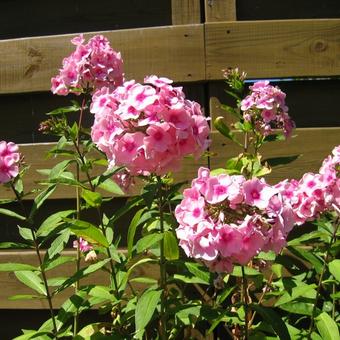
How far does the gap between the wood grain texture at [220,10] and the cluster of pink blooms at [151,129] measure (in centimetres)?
117

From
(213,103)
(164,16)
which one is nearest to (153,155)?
(213,103)

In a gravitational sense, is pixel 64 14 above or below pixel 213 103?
above

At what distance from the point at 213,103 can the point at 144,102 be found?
114 centimetres

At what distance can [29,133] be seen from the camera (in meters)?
2.75

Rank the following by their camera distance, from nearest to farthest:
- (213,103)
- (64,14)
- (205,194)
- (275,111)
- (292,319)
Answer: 1. (205,194)
2. (275,111)
3. (292,319)
4. (213,103)
5. (64,14)

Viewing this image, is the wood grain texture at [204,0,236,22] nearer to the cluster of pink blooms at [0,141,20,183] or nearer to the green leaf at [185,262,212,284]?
the cluster of pink blooms at [0,141,20,183]

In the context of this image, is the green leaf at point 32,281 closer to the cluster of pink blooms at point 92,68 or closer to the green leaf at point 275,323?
the cluster of pink blooms at point 92,68

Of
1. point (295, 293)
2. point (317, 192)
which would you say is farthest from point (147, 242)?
point (317, 192)

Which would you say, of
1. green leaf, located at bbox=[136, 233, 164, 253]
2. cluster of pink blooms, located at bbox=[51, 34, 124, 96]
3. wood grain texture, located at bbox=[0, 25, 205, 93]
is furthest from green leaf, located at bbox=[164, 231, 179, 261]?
A: wood grain texture, located at bbox=[0, 25, 205, 93]

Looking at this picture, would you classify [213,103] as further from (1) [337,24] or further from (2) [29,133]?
(2) [29,133]

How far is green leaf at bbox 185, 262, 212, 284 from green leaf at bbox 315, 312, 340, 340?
1.51 feet

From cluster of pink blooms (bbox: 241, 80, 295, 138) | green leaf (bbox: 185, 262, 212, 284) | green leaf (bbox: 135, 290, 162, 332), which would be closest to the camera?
green leaf (bbox: 135, 290, 162, 332)

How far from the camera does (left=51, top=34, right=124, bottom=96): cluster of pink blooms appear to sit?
6.73 ft

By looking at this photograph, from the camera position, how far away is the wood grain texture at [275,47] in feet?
8.43
